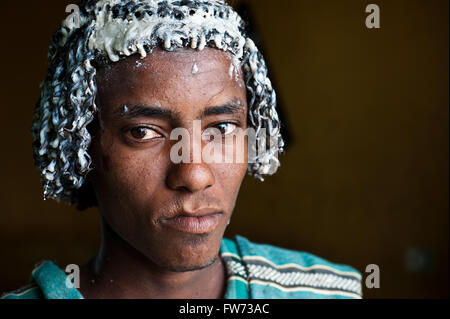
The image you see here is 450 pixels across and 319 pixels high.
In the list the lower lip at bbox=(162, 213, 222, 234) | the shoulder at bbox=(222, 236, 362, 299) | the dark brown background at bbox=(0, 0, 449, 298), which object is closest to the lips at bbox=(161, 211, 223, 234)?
the lower lip at bbox=(162, 213, 222, 234)

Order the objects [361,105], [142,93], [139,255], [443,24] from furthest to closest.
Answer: [361,105]
[443,24]
[139,255]
[142,93]

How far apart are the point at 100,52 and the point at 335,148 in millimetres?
3595

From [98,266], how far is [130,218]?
38cm

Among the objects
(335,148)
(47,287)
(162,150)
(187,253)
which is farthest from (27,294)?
(335,148)

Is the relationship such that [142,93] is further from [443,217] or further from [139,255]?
[443,217]

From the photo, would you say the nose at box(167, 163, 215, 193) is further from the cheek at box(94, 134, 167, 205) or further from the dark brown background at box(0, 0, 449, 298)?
the dark brown background at box(0, 0, 449, 298)

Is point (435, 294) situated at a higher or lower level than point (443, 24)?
lower

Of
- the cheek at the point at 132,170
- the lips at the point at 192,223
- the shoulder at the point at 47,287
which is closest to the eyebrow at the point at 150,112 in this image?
the cheek at the point at 132,170

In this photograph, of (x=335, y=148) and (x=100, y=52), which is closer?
(x=100, y=52)

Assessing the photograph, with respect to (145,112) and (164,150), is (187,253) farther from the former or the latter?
(145,112)

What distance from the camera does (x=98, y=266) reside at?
6.58ft

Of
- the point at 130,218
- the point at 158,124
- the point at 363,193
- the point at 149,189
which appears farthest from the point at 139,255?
the point at 363,193

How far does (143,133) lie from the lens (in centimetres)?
168

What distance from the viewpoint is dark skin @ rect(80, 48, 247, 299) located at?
5.44ft
